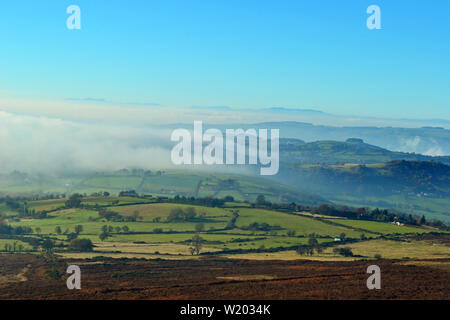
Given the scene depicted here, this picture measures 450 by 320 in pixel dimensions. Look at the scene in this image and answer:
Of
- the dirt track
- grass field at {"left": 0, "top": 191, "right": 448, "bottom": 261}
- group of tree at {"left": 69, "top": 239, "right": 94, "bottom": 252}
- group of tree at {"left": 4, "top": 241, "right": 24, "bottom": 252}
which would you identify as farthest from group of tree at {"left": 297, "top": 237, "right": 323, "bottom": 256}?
group of tree at {"left": 4, "top": 241, "right": 24, "bottom": 252}

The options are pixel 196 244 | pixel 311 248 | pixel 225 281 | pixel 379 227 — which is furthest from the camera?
pixel 379 227

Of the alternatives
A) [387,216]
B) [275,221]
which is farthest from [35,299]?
[387,216]

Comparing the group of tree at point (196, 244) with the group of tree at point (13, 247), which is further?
the group of tree at point (13, 247)

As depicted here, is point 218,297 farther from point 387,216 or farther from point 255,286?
point 387,216

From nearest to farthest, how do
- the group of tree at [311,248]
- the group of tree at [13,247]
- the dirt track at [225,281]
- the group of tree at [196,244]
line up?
the dirt track at [225,281] < the group of tree at [196,244] < the group of tree at [13,247] < the group of tree at [311,248]

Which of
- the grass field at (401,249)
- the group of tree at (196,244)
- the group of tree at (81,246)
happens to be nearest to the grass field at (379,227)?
the grass field at (401,249)

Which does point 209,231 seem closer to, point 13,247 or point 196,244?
point 196,244

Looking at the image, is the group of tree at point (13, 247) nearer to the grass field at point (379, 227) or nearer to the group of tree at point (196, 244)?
the group of tree at point (196, 244)

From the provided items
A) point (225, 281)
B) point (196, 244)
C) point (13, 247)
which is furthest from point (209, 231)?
point (225, 281)

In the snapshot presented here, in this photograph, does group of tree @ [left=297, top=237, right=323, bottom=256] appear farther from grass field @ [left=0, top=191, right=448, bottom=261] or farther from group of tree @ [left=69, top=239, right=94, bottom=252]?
group of tree @ [left=69, top=239, right=94, bottom=252]
